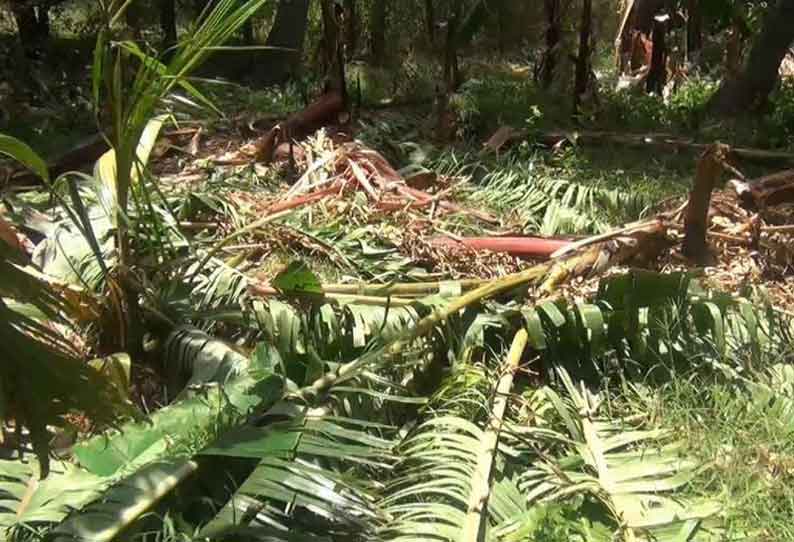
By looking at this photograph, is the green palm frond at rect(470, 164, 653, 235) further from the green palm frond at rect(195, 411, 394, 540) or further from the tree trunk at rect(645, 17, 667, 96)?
the tree trunk at rect(645, 17, 667, 96)

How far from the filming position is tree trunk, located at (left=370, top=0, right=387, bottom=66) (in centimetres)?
1138

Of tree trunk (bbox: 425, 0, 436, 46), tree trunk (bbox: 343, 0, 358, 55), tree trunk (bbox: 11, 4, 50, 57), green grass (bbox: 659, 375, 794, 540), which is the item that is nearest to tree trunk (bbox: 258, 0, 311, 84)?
tree trunk (bbox: 343, 0, 358, 55)

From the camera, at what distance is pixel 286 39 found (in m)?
10.3

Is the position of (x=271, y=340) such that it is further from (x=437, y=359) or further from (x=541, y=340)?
(x=541, y=340)

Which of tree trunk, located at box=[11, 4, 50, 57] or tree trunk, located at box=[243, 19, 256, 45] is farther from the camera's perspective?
tree trunk, located at box=[243, 19, 256, 45]

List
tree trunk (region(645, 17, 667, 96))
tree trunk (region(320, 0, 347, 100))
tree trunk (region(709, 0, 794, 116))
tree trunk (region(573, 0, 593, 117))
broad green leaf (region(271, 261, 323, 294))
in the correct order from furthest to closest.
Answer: tree trunk (region(645, 17, 667, 96)), tree trunk (region(573, 0, 593, 117)), tree trunk (region(709, 0, 794, 116)), tree trunk (region(320, 0, 347, 100)), broad green leaf (region(271, 261, 323, 294))

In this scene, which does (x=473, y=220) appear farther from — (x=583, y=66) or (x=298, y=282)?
(x=583, y=66)

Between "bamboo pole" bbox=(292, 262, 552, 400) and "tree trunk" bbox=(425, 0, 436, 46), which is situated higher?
"tree trunk" bbox=(425, 0, 436, 46)

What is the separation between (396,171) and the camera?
5621mm

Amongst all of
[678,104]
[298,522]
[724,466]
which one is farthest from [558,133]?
[298,522]

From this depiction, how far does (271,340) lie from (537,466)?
0.98 metres

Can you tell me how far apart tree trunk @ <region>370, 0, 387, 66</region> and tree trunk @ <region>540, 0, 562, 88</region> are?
2518 mm

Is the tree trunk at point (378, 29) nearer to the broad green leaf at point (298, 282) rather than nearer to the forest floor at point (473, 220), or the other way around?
the forest floor at point (473, 220)

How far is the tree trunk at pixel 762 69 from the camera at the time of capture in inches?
295
